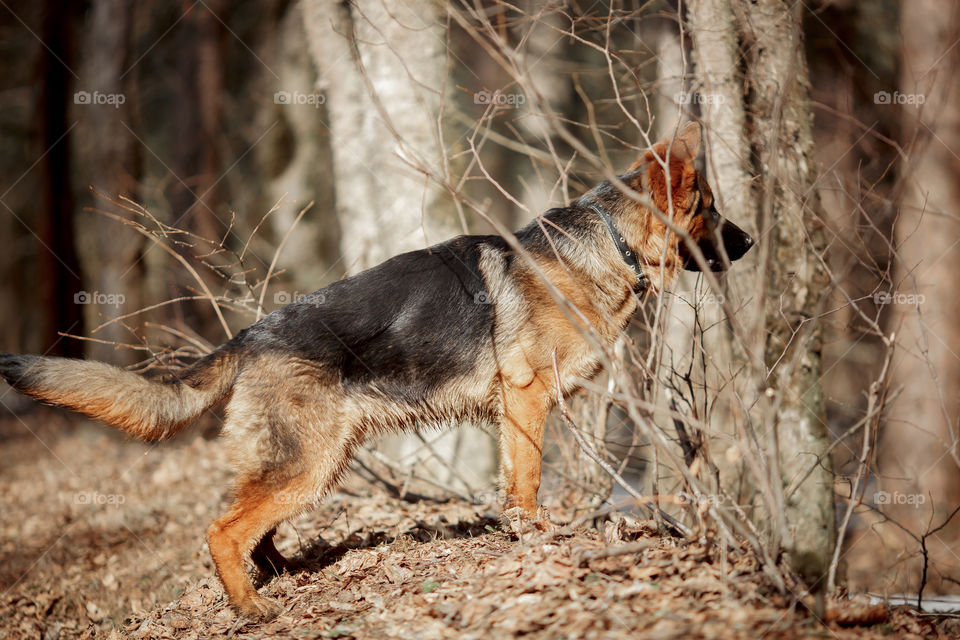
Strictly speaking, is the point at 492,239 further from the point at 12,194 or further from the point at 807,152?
the point at 12,194

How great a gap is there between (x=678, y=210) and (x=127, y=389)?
3677 millimetres

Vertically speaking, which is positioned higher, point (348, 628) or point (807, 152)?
point (807, 152)

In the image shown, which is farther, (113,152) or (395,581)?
(113,152)

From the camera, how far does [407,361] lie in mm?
4648

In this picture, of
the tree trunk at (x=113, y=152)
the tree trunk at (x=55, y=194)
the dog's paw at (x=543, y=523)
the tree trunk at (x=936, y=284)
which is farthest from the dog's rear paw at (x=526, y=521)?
the tree trunk at (x=55, y=194)

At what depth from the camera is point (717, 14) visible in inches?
214

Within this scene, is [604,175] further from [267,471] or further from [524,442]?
[267,471]

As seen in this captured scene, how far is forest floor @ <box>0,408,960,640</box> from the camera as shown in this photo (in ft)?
10.7

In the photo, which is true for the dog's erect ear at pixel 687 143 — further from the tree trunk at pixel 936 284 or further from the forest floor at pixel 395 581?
the tree trunk at pixel 936 284

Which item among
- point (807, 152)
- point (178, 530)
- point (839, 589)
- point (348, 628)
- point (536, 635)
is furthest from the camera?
point (178, 530)

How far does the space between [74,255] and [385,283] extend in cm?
1290

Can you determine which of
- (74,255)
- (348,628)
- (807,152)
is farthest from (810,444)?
(74,255)

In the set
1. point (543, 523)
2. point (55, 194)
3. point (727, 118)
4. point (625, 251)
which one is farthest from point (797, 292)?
point (55, 194)

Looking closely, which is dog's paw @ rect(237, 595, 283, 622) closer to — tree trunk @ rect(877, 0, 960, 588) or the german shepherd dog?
the german shepherd dog
